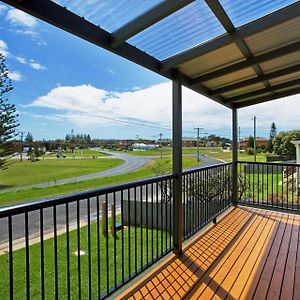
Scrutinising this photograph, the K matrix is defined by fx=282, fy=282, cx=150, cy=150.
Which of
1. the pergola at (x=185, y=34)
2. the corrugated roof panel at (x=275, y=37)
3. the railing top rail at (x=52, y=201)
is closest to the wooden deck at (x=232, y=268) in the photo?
the pergola at (x=185, y=34)

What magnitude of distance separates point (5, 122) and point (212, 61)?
15615mm

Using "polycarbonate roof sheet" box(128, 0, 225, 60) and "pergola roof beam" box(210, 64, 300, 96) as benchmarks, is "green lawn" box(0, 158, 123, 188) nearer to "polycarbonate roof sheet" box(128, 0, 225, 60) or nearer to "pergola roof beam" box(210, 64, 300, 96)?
"pergola roof beam" box(210, 64, 300, 96)

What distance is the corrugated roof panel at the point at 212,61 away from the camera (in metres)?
2.95

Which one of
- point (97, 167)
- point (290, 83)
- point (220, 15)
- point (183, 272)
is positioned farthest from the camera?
point (97, 167)

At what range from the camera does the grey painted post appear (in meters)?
3.20

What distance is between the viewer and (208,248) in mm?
3402

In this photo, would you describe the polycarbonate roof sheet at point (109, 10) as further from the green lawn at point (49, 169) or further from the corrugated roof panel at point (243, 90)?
the green lawn at point (49, 169)

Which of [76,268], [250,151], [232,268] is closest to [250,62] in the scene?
[232,268]

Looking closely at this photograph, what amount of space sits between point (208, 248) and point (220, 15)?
2542mm

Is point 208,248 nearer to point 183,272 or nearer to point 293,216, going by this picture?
point 183,272

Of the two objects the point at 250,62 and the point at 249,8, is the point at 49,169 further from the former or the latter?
the point at 249,8

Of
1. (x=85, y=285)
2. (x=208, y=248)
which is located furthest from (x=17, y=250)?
(x=208, y=248)

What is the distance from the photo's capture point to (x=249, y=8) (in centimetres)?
227

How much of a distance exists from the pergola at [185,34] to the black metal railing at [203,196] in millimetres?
560
